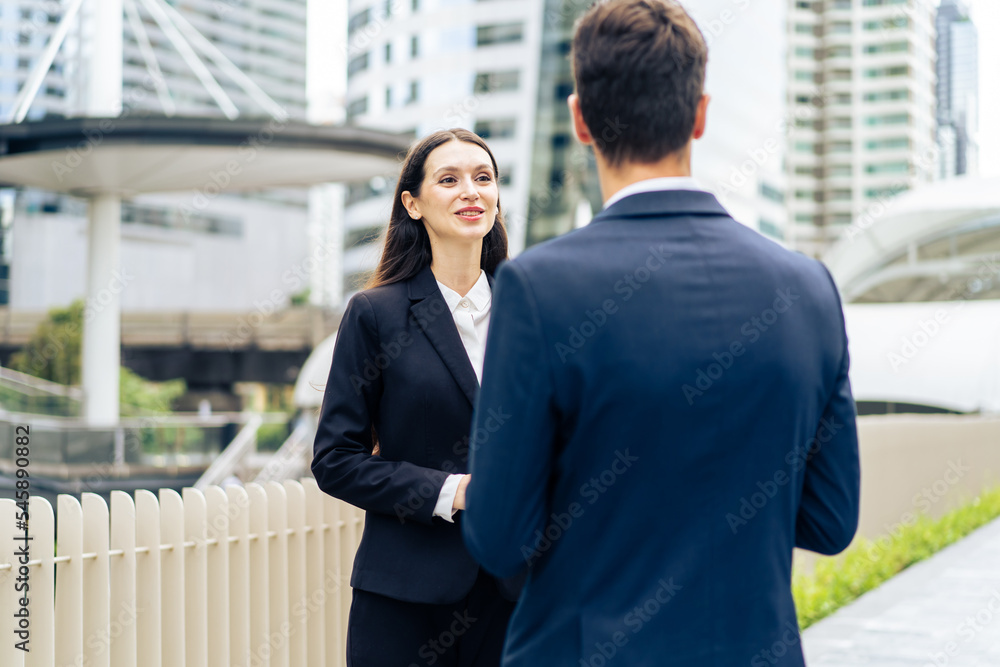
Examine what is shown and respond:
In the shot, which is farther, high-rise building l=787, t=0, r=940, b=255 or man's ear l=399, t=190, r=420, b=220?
high-rise building l=787, t=0, r=940, b=255

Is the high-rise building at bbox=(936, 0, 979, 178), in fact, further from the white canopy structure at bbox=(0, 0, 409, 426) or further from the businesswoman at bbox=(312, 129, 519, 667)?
the businesswoman at bbox=(312, 129, 519, 667)

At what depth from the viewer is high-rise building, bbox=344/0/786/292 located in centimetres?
5034

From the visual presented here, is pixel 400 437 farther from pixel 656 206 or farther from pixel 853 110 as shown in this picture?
pixel 853 110

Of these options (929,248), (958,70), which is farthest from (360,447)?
(958,70)

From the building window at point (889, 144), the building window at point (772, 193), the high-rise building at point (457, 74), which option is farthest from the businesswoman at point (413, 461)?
the building window at point (889, 144)

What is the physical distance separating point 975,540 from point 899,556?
1510mm

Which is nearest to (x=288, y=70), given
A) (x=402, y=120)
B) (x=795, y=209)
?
(x=402, y=120)

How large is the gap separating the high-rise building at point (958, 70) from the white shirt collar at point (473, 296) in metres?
195

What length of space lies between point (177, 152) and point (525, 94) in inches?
1501

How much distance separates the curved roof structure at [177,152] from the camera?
1638 cm

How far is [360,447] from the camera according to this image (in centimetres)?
207

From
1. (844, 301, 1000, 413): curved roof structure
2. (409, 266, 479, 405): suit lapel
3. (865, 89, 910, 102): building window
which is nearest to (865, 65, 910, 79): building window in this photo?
(865, 89, 910, 102): building window

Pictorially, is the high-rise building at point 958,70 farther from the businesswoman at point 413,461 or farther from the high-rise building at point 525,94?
the businesswoman at point 413,461

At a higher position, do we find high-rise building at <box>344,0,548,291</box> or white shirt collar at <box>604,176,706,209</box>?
high-rise building at <box>344,0,548,291</box>
